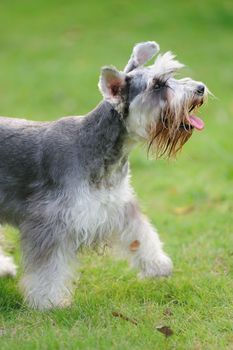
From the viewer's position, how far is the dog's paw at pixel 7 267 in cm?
648

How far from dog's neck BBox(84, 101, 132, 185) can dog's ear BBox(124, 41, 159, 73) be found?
47 centimetres

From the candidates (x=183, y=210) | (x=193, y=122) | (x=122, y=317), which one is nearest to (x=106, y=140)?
(x=193, y=122)

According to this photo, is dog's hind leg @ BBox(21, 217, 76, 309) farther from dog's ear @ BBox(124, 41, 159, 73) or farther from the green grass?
dog's ear @ BBox(124, 41, 159, 73)

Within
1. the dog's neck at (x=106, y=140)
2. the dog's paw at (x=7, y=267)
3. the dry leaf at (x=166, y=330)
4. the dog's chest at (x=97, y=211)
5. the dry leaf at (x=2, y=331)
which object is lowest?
the dry leaf at (x=2, y=331)

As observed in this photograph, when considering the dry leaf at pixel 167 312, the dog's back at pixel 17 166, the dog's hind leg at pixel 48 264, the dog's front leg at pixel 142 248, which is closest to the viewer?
the dry leaf at pixel 167 312

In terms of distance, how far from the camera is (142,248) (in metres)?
6.19

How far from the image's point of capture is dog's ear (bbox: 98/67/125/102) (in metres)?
5.45

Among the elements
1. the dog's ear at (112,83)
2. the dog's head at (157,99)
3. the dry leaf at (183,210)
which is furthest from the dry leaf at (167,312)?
the dry leaf at (183,210)

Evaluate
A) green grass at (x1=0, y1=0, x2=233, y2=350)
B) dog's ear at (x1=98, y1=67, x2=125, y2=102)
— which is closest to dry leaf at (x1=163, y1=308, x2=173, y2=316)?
green grass at (x1=0, y1=0, x2=233, y2=350)

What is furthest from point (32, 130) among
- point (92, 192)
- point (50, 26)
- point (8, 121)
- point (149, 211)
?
point (50, 26)

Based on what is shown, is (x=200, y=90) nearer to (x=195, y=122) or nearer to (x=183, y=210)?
(x=195, y=122)

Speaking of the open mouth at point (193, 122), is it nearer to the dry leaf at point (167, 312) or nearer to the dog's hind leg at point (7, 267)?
the dry leaf at point (167, 312)

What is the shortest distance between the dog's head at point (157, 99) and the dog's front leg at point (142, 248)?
782 millimetres

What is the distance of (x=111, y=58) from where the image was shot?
17375mm
